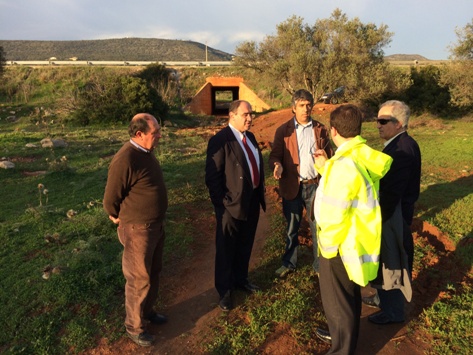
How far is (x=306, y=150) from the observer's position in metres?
4.02

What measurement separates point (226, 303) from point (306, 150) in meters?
1.85

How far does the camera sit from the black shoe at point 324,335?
3289mm

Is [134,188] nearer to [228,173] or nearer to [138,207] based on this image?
[138,207]

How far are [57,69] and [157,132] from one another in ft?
105

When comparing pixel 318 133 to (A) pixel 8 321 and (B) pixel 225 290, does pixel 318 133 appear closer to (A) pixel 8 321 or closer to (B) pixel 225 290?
(B) pixel 225 290

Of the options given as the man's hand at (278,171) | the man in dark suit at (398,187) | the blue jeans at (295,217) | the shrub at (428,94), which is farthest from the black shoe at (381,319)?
the shrub at (428,94)

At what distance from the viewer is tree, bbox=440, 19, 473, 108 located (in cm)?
1861

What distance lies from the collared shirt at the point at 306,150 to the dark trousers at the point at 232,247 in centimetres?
64

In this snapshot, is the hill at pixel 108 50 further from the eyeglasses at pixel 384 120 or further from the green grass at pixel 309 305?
the eyeglasses at pixel 384 120

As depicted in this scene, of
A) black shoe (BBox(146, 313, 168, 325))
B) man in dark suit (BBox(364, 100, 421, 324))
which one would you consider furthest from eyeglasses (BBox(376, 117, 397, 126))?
black shoe (BBox(146, 313, 168, 325))

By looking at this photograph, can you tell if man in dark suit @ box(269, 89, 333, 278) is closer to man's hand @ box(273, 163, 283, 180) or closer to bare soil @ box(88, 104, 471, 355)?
man's hand @ box(273, 163, 283, 180)

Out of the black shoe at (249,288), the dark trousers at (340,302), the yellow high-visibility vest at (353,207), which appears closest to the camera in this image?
the yellow high-visibility vest at (353,207)

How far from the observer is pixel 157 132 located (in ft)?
10.1

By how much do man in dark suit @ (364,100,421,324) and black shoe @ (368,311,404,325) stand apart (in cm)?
37
